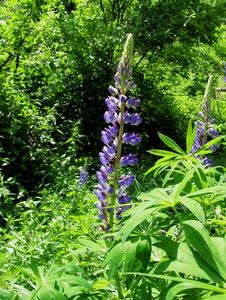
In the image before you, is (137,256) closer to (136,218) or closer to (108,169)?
(136,218)

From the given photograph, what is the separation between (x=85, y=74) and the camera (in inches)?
294

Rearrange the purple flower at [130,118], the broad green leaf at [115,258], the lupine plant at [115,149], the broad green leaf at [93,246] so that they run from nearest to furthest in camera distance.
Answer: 1. the broad green leaf at [115,258]
2. the broad green leaf at [93,246]
3. the lupine plant at [115,149]
4. the purple flower at [130,118]

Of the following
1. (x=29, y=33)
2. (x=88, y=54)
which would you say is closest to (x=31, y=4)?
(x=29, y=33)

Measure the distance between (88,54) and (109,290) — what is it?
6.38 m

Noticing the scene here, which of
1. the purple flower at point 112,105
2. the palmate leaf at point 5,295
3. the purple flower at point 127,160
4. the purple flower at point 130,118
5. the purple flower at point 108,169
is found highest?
the purple flower at point 112,105

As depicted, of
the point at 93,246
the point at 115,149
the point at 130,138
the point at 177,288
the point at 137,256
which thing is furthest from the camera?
the point at 130,138

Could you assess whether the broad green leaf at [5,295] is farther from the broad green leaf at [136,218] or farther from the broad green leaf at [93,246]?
the broad green leaf at [136,218]

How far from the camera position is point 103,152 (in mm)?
2289

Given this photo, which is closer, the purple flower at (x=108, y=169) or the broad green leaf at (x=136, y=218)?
the broad green leaf at (x=136, y=218)

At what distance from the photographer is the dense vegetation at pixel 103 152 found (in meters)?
1.12

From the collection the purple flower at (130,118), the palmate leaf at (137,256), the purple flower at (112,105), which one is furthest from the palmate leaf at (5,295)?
the purple flower at (130,118)

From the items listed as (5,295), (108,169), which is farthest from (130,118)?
(5,295)

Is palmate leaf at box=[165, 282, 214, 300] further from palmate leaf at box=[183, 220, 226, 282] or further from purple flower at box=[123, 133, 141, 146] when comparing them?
purple flower at box=[123, 133, 141, 146]

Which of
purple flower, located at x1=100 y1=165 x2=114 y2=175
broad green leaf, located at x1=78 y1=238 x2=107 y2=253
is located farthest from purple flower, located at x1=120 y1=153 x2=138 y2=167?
broad green leaf, located at x1=78 y1=238 x2=107 y2=253
